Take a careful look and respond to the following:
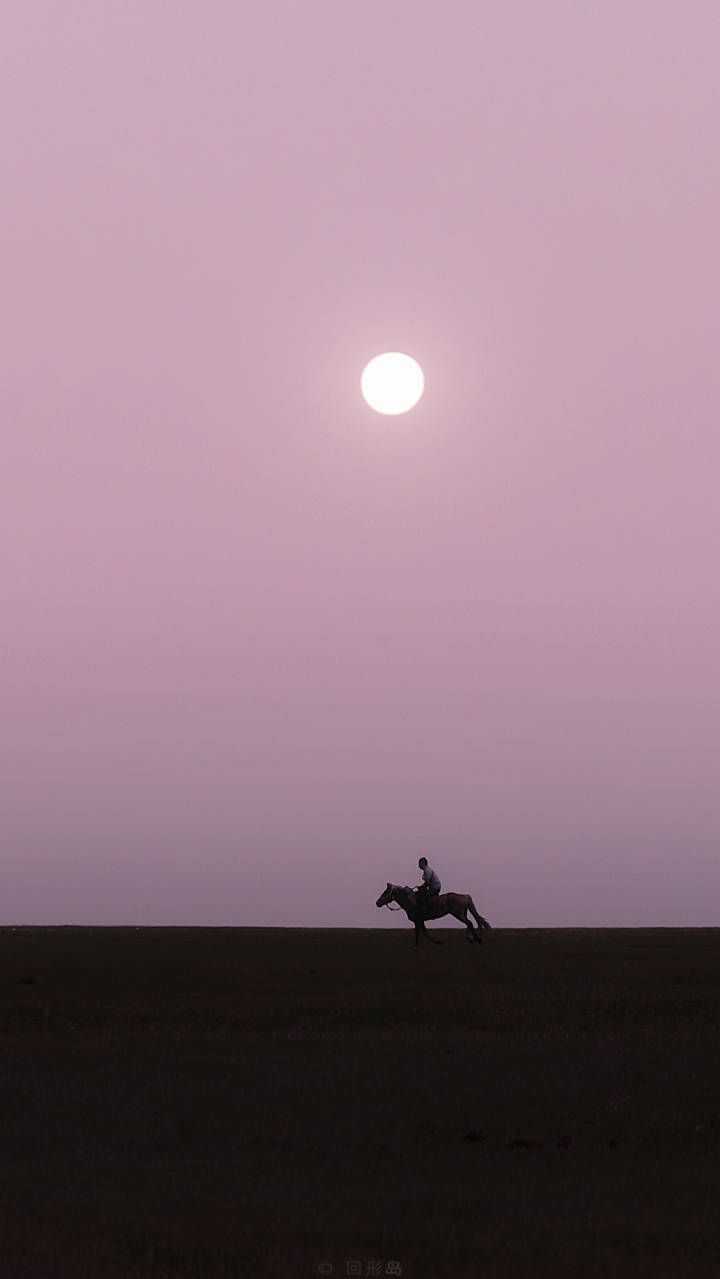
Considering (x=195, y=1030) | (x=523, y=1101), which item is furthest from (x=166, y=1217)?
(x=195, y=1030)

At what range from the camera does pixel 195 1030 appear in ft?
93.7

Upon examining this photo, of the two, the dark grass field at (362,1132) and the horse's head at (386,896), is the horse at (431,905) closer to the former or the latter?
the horse's head at (386,896)

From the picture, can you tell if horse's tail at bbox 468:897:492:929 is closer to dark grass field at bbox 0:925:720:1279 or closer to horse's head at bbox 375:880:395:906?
horse's head at bbox 375:880:395:906

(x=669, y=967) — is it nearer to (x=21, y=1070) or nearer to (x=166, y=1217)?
(x=21, y=1070)

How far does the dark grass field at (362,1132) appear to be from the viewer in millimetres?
13328

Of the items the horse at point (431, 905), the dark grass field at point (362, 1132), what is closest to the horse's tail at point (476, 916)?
the horse at point (431, 905)

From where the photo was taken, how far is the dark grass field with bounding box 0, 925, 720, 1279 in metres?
13.3

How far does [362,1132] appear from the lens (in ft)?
60.3

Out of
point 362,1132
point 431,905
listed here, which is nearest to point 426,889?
point 431,905

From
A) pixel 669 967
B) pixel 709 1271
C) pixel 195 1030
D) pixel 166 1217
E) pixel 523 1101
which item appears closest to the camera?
pixel 709 1271

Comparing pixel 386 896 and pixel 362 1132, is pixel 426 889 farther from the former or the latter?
pixel 362 1132

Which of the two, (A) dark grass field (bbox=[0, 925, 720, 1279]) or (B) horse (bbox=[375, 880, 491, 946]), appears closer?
(A) dark grass field (bbox=[0, 925, 720, 1279])

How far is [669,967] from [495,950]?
8.05 metres

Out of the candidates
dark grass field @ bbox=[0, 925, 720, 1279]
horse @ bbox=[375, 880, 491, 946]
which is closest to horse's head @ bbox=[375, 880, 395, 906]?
horse @ bbox=[375, 880, 491, 946]
